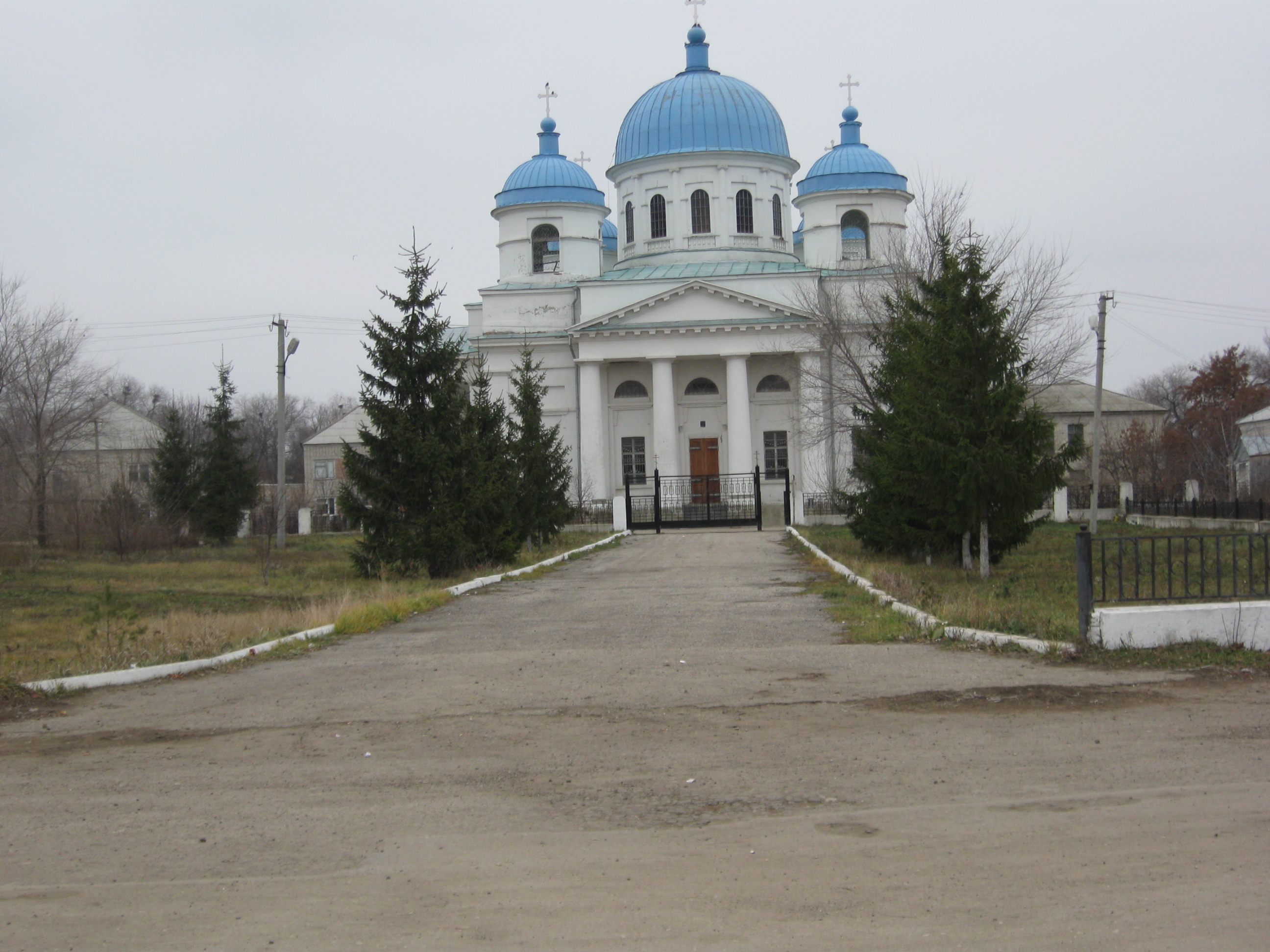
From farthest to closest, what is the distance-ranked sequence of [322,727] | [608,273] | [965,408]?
[608,273] < [965,408] < [322,727]

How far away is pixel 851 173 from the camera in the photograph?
46.6m

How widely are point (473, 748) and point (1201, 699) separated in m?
4.71

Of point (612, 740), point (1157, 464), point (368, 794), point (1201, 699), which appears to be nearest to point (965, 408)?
point (1201, 699)

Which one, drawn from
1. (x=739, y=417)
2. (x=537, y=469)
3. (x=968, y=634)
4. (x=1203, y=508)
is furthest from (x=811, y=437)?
(x=968, y=634)

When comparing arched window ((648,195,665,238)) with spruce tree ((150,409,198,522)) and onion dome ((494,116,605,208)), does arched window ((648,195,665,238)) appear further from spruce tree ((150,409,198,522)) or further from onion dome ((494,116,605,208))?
spruce tree ((150,409,198,522))

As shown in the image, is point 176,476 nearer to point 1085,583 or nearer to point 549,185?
point 549,185

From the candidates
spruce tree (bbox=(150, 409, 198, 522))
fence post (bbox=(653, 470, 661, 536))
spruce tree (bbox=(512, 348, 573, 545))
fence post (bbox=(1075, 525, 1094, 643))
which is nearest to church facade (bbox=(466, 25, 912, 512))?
fence post (bbox=(653, 470, 661, 536))

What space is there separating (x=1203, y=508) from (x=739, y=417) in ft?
51.2

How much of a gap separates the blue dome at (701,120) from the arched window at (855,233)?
138 inches

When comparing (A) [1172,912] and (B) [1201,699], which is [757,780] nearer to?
(A) [1172,912]

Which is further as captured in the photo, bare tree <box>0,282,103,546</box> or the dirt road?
bare tree <box>0,282,103,546</box>

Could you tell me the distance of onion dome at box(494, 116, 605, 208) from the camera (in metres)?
48.7

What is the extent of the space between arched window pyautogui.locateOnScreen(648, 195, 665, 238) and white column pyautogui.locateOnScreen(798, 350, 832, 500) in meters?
7.86

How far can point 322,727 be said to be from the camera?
26.0 ft
